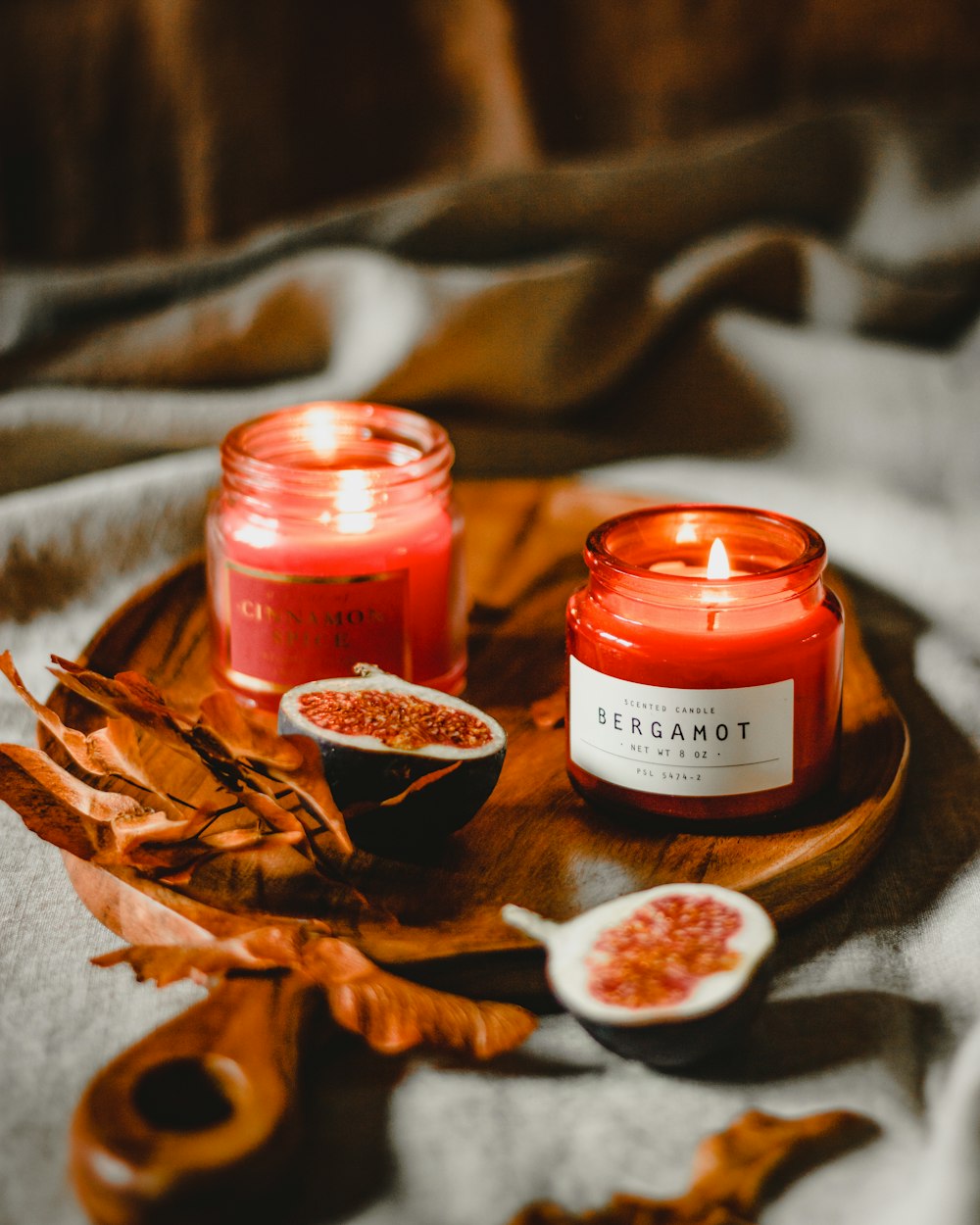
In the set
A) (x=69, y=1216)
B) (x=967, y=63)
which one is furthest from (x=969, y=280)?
(x=69, y=1216)

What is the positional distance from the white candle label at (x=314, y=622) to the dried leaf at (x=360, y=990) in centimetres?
33

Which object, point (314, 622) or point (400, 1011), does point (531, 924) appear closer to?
point (400, 1011)

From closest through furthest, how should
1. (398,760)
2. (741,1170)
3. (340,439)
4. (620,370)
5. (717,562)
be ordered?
(741,1170), (398,760), (717,562), (340,439), (620,370)

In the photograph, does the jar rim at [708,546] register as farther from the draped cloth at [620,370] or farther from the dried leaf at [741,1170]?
the dried leaf at [741,1170]

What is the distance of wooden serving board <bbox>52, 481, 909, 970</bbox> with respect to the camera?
0.88m

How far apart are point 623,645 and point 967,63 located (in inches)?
67.0

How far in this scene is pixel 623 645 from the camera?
96cm

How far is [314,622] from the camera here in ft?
3.64

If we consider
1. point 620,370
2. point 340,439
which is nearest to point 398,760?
point 340,439

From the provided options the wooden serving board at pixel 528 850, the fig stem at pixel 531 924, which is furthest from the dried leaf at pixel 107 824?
the fig stem at pixel 531 924

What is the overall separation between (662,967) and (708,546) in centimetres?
45

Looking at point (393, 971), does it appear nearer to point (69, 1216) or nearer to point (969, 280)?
point (69, 1216)

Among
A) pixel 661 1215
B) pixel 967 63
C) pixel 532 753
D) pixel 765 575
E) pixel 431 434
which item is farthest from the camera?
pixel 967 63

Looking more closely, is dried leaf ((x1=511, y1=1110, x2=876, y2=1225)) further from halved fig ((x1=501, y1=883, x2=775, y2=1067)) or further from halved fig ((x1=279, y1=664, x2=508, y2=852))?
halved fig ((x1=279, y1=664, x2=508, y2=852))
